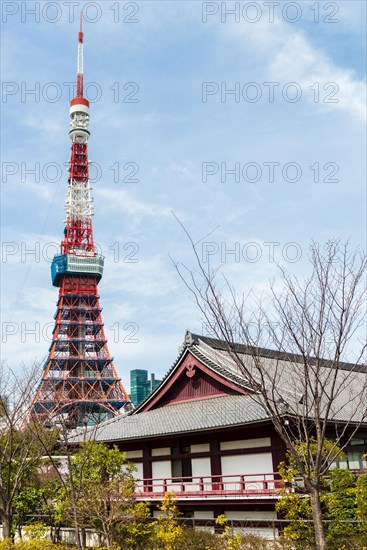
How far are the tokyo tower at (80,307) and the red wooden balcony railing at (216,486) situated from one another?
46945mm

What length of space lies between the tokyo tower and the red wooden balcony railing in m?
46.9

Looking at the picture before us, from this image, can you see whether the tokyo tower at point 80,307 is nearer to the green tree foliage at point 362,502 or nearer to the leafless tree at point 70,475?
the leafless tree at point 70,475

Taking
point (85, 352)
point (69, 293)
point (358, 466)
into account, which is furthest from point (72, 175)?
point (358, 466)

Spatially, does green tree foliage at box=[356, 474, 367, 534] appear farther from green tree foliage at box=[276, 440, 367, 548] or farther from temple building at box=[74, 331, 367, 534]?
temple building at box=[74, 331, 367, 534]

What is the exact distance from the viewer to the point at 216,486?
21.3 m

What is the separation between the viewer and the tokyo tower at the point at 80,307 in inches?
2908

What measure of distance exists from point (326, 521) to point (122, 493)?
6.25 meters

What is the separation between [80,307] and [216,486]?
2392 inches

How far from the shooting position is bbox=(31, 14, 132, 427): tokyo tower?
73875 mm

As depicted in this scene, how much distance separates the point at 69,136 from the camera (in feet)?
281

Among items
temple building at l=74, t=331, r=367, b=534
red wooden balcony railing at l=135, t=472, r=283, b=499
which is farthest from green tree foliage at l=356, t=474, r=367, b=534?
red wooden balcony railing at l=135, t=472, r=283, b=499

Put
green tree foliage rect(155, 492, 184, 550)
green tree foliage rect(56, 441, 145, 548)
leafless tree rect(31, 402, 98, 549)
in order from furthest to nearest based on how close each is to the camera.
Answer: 1. green tree foliage rect(56, 441, 145, 548)
2. leafless tree rect(31, 402, 98, 549)
3. green tree foliage rect(155, 492, 184, 550)

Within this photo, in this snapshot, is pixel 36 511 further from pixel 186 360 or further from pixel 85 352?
pixel 85 352

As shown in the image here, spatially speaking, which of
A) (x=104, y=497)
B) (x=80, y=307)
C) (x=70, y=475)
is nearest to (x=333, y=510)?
(x=104, y=497)
